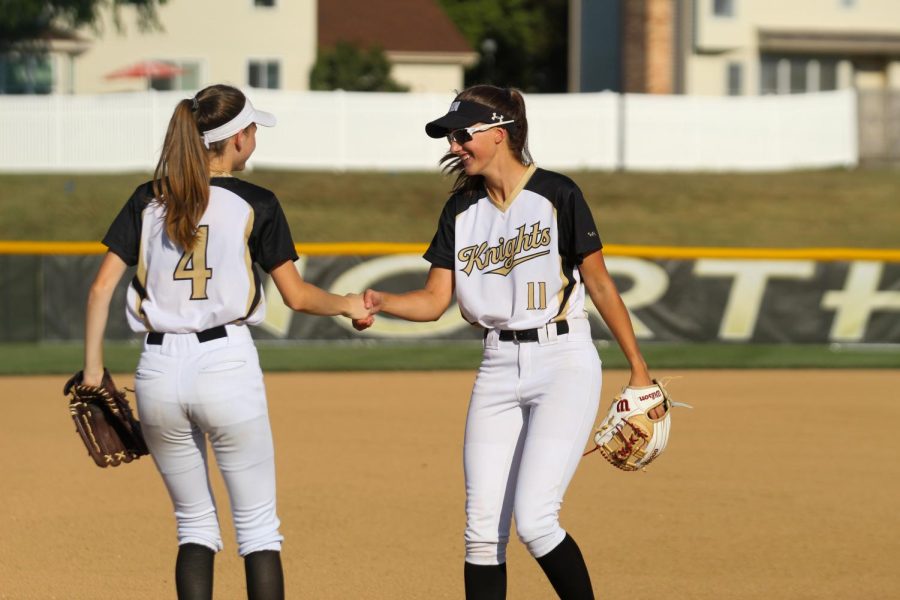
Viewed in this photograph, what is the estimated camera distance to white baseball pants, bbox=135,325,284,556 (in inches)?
188

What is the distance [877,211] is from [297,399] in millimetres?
A: 16691

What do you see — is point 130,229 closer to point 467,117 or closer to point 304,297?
point 304,297

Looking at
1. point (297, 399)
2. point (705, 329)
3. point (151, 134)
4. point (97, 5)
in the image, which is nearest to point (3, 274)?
point (297, 399)

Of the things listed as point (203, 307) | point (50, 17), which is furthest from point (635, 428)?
point (50, 17)

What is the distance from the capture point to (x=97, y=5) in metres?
33.6

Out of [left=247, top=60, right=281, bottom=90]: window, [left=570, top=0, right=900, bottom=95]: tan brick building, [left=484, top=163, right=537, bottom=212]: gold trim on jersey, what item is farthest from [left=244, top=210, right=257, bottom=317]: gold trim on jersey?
[left=570, top=0, right=900, bottom=95]: tan brick building

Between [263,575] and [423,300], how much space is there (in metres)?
1.27

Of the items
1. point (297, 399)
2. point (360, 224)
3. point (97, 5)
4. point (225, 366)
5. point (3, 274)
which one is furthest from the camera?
point (97, 5)

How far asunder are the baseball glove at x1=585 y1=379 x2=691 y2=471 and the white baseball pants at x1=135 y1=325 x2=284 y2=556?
4.28ft

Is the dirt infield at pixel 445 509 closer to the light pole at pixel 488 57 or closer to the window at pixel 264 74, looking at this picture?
the window at pixel 264 74

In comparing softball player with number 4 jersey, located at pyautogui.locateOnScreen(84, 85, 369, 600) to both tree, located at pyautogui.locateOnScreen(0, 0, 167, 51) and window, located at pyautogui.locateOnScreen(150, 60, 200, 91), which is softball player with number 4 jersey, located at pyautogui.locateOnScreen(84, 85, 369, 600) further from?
window, located at pyautogui.locateOnScreen(150, 60, 200, 91)

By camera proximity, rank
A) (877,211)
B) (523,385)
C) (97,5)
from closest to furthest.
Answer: (523,385)
(877,211)
(97,5)

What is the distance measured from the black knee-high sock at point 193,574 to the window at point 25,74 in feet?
107

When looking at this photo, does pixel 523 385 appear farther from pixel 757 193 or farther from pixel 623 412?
pixel 757 193
